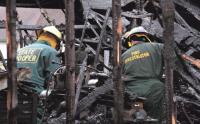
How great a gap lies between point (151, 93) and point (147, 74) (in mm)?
297

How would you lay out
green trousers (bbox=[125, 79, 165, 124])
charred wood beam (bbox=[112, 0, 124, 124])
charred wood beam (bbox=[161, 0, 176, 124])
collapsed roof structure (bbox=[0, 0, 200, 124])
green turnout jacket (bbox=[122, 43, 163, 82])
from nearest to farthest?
charred wood beam (bbox=[161, 0, 176, 124])
charred wood beam (bbox=[112, 0, 124, 124])
green trousers (bbox=[125, 79, 165, 124])
green turnout jacket (bbox=[122, 43, 163, 82])
collapsed roof structure (bbox=[0, 0, 200, 124])

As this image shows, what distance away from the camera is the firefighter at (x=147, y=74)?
23.0ft

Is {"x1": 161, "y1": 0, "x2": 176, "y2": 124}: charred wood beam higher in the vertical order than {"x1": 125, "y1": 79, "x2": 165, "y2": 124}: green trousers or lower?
higher

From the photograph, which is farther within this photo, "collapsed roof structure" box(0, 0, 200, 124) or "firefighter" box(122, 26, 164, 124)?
"collapsed roof structure" box(0, 0, 200, 124)

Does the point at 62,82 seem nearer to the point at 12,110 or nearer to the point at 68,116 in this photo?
the point at 68,116

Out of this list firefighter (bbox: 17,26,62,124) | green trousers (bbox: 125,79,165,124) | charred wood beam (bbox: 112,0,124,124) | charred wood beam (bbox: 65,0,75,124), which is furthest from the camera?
firefighter (bbox: 17,26,62,124)

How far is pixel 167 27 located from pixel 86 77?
2591 mm

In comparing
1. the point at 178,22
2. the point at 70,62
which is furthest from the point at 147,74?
the point at 178,22

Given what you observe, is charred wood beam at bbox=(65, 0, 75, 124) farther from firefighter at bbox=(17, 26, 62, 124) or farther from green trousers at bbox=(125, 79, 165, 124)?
firefighter at bbox=(17, 26, 62, 124)

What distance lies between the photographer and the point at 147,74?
280 inches

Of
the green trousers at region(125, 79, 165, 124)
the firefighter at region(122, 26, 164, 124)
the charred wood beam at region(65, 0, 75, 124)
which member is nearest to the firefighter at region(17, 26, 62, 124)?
the firefighter at region(122, 26, 164, 124)

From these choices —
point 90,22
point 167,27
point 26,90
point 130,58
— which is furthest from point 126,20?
point 167,27

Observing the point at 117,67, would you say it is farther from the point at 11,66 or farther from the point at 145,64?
the point at 145,64

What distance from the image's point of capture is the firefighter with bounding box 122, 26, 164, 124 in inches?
276
